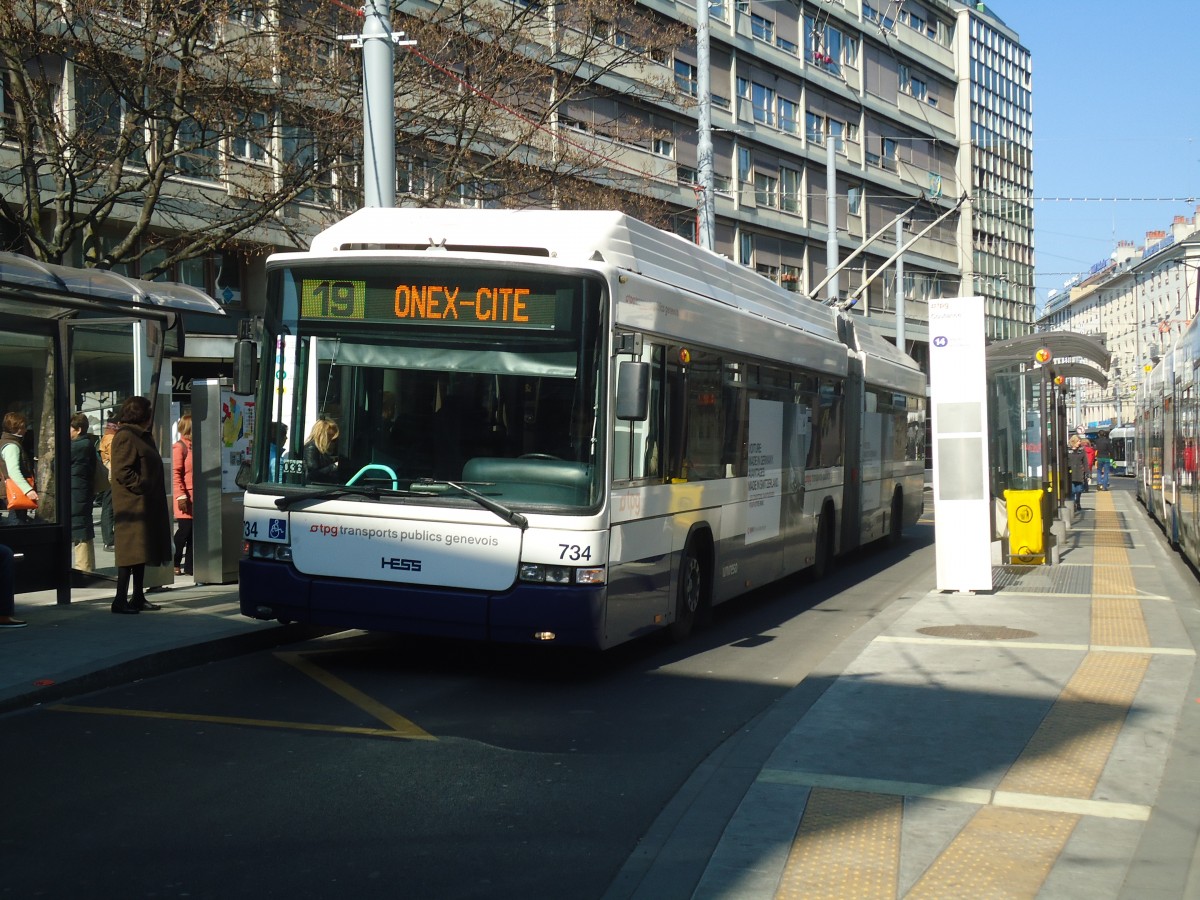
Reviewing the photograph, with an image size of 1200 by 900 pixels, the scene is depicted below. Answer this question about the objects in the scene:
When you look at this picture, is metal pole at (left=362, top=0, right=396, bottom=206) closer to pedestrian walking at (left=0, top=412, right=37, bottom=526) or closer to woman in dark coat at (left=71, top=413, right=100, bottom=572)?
woman in dark coat at (left=71, top=413, right=100, bottom=572)

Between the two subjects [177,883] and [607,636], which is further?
[607,636]

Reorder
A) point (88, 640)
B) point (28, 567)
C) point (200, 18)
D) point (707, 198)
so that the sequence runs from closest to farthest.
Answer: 1. point (88, 640)
2. point (28, 567)
3. point (200, 18)
4. point (707, 198)

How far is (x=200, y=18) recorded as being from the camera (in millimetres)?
14945

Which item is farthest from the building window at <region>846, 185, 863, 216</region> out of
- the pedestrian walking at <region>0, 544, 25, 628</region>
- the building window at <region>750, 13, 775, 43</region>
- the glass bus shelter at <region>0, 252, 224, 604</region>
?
the pedestrian walking at <region>0, 544, 25, 628</region>

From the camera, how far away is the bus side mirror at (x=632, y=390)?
8555mm

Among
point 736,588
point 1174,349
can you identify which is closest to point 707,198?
point 1174,349

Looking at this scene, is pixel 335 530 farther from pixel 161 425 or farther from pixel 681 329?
pixel 161 425

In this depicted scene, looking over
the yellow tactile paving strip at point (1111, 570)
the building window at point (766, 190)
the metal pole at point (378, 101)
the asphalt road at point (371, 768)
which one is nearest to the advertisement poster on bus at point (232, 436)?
the metal pole at point (378, 101)

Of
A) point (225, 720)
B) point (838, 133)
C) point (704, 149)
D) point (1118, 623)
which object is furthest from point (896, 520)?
point (838, 133)

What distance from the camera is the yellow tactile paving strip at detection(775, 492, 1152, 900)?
4.84 m

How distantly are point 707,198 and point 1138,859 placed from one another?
16.5 metres

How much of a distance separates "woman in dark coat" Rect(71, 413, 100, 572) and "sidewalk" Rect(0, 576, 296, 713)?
0.88 m

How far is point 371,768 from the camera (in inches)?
260

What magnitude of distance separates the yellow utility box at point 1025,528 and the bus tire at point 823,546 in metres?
2.29
